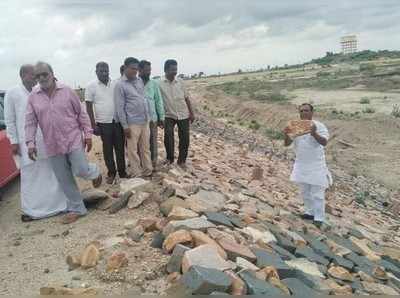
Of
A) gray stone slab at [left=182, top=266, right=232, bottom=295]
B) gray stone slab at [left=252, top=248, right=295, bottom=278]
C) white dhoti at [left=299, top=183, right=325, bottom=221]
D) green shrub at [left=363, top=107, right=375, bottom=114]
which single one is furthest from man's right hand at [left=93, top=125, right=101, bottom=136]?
green shrub at [left=363, top=107, right=375, bottom=114]

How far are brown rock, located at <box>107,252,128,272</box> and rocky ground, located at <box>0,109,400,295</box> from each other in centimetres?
1

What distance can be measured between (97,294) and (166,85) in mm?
4145

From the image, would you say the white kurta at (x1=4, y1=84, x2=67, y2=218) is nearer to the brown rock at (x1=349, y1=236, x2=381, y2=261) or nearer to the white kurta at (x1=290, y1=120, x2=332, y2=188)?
the white kurta at (x1=290, y1=120, x2=332, y2=188)

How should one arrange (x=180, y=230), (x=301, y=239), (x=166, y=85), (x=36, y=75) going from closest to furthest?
(x=180, y=230), (x=36, y=75), (x=301, y=239), (x=166, y=85)

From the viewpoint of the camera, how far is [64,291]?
13.3 ft

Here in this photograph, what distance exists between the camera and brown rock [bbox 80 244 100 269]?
4.67 m

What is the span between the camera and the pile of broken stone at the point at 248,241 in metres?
4.32

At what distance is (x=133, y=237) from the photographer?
5.19m

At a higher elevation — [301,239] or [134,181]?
[134,181]

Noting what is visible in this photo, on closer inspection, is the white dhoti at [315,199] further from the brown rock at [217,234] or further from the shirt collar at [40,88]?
the shirt collar at [40,88]

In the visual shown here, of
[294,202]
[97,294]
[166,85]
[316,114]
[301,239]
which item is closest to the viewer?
[97,294]

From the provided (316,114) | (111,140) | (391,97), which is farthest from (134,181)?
(391,97)

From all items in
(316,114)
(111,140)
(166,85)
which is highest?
(166,85)

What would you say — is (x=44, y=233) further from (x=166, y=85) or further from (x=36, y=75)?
(x=166, y=85)
